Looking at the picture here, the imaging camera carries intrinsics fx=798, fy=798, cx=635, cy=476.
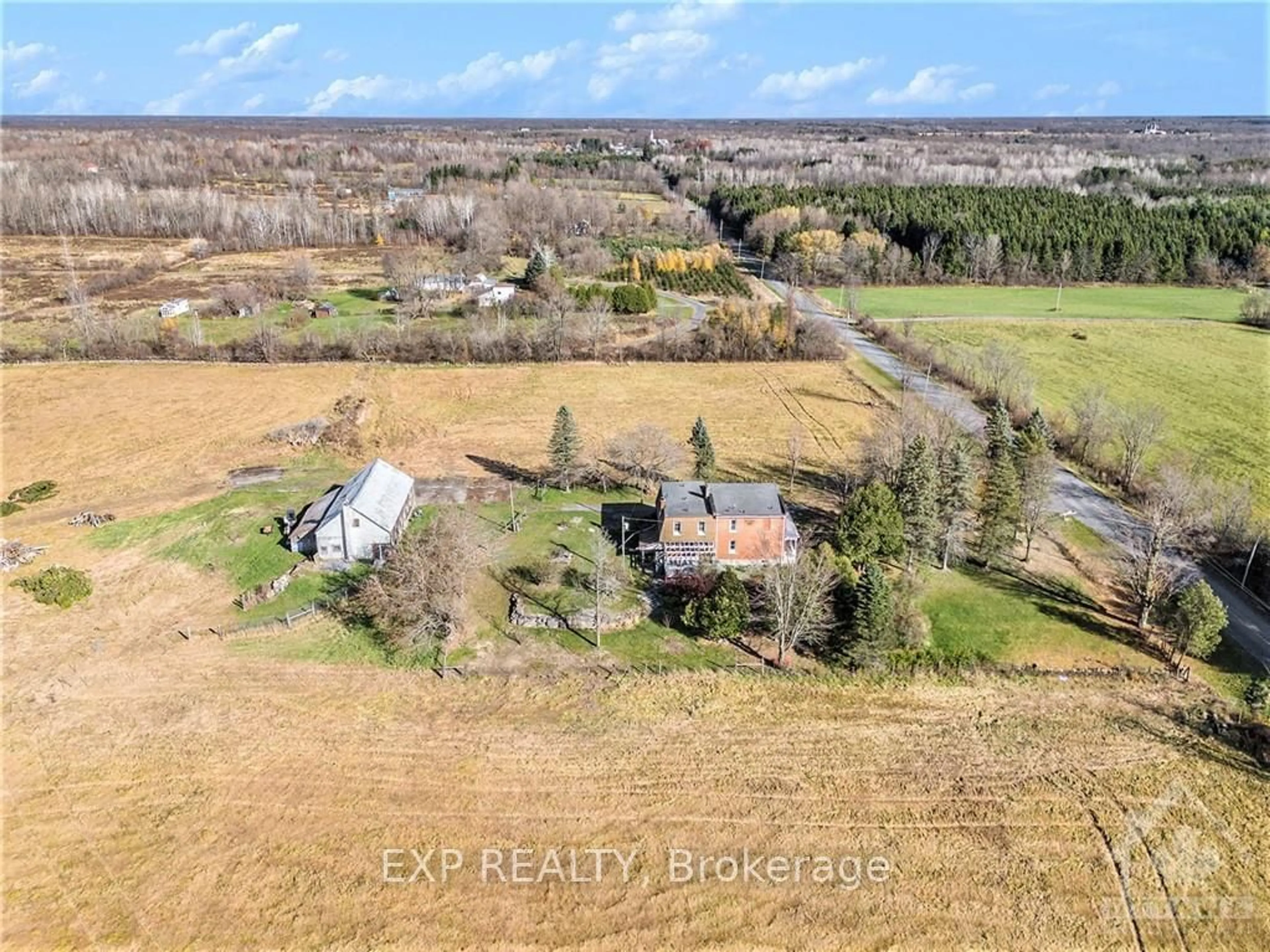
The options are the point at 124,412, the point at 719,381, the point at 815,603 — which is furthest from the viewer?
the point at 719,381

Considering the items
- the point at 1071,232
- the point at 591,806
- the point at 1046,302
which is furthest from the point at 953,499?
the point at 1071,232

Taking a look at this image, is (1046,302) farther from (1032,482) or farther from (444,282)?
A: (444,282)

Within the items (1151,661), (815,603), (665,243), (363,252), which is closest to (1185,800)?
(1151,661)

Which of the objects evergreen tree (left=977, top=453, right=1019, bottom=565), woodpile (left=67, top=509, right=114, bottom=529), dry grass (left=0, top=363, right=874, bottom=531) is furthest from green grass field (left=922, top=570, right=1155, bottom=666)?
woodpile (left=67, top=509, right=114, bottom=529)

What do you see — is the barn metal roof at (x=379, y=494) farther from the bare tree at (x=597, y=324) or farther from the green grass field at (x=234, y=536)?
the bare tree at (x=597, y=324)

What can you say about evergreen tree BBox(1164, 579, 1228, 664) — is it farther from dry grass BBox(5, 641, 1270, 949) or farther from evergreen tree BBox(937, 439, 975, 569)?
evergreen tree BBox(937, 439, 975, 569)

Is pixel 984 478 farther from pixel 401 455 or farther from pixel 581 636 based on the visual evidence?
pixel 401 455

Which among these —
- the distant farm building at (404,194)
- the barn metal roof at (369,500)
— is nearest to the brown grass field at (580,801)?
the barn metal roof at (369,500)
